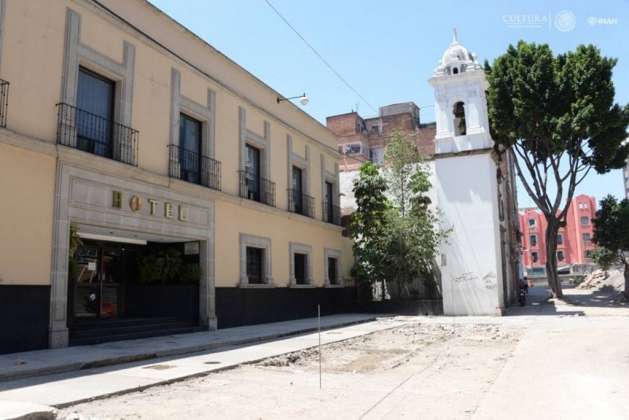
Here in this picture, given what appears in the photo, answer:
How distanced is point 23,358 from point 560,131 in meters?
22.0

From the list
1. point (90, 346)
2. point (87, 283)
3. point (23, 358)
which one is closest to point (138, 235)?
point (87, 283)

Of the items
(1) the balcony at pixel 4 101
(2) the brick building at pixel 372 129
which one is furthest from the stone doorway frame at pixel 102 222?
(2) the brick building at pixel 372 129

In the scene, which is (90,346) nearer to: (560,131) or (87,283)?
(87,283)

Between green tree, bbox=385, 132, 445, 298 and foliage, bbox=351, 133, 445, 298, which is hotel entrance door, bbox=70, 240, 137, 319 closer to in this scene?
foliage, bbox=351, 133, 445, 298

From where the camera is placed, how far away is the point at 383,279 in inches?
940

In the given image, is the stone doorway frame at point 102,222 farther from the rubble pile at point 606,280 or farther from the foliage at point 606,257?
the rubble pile at point 606,280

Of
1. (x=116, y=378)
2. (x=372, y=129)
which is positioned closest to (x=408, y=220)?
(x=116, y=378)

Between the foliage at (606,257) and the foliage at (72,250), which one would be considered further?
the foliage at (606,257)

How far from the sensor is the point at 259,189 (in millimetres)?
18938

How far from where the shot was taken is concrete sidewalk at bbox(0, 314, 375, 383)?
817cm

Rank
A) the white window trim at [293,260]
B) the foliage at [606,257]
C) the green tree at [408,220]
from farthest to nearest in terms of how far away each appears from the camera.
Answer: the foliage at [606,257] → the green tree at [408,220] → the white window trim at [293,260]

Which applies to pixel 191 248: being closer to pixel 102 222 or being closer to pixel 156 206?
pixel 156 206

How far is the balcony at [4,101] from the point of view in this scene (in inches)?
385

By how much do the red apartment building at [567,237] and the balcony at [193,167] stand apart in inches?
2723
